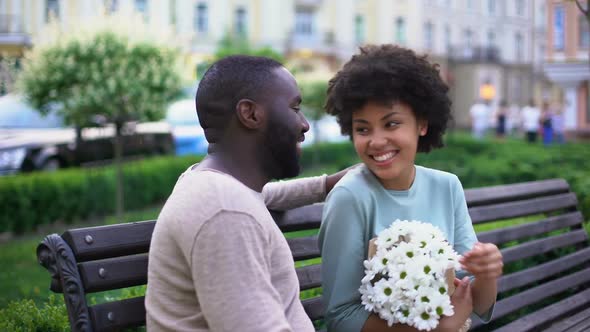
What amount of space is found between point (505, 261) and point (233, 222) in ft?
7.69

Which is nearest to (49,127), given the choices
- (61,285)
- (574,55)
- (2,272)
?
(2,272)

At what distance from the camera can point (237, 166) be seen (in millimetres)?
2068

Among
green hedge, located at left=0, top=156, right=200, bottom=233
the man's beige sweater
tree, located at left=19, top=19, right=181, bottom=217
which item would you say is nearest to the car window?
green hedge, located at left=0, top=156, right=200, bottom=233

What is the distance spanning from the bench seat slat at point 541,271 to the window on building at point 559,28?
1216 inches

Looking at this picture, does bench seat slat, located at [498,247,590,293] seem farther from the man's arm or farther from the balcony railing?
the balcony railing

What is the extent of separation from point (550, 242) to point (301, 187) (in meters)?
2.04

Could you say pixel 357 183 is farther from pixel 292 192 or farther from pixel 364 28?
pixel 364 28

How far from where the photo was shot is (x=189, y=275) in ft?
6.30

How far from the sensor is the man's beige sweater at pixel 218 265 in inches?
70.9

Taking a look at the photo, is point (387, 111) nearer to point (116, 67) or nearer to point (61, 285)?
point (61, 285)

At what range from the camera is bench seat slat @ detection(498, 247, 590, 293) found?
3.82 metres

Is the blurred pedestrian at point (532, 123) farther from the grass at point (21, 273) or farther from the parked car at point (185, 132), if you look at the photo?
the grass at point (21, 273)

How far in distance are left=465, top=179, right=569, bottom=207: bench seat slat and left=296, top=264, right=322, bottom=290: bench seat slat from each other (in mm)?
1075

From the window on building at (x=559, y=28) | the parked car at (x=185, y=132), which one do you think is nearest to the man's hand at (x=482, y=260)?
the parked car at (x=185, y=132)
